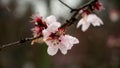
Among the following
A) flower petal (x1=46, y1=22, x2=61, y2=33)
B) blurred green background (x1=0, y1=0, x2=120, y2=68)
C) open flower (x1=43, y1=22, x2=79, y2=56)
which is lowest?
blurred green background (x1=0, y1=0, x2=120, y2=68)

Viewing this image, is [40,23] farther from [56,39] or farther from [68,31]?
[68,31]

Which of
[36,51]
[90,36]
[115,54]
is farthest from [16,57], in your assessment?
[115,54]

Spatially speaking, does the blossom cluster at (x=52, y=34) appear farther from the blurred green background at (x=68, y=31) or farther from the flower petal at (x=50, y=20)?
the blurred green background at (x=68, y=31)

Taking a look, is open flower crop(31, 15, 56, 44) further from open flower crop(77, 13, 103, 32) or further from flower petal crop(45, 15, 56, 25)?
open flower crop(77, 13, 103, 32)

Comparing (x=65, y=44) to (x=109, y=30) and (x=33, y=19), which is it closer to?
(x=33, y=19)

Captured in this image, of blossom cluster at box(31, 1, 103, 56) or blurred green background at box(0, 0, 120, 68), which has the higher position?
blossom cluster at box(31, 1, 103, 56)

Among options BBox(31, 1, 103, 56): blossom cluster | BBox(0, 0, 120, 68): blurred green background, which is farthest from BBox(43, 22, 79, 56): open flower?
BBox(0, 0, 120, 68): blurred green background

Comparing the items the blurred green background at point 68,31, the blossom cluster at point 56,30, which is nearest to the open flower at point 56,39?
the blossom cluster at point 56,30

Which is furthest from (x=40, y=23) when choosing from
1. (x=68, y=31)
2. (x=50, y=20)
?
(x=68, y=31)
